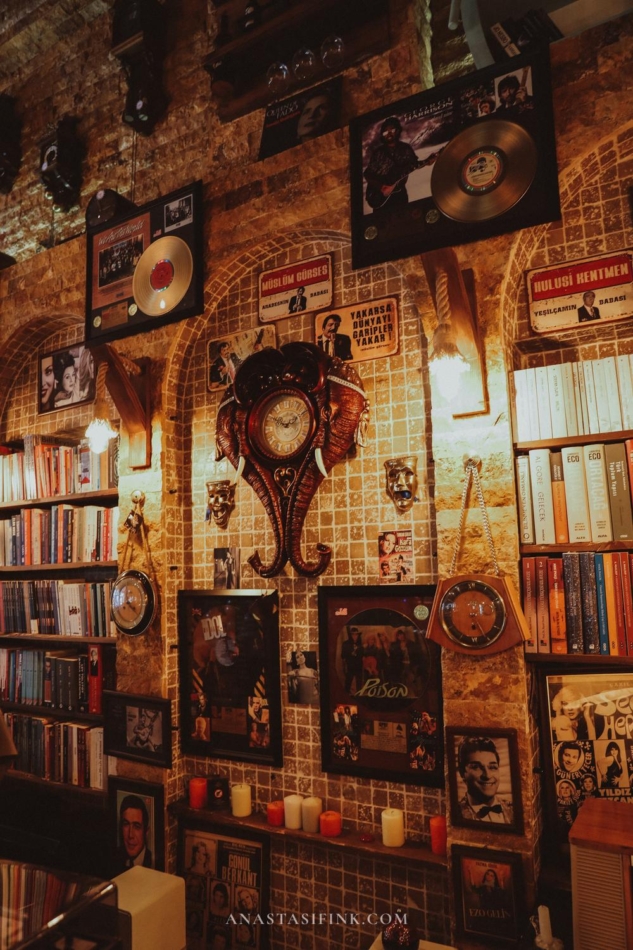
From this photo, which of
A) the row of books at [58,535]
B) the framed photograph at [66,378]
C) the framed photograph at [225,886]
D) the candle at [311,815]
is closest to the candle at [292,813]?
the candle at [311,815]

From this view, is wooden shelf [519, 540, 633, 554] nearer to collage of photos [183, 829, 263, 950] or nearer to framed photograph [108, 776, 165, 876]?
collage of photos [183, 829, 263, 950]

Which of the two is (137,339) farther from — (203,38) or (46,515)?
(203,38)

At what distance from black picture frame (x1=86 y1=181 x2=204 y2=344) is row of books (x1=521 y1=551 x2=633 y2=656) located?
6.50 feet

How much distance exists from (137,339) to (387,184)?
4.94ft

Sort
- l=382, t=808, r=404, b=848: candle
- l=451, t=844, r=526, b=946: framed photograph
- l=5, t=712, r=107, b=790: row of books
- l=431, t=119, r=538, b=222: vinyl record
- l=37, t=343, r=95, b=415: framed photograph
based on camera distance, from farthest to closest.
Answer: l=37, t=343, r=95, b=415: framed photograph < l=5, t=712, r=107, b=790: row of books < l=382, t=808, r=404, b=848: candle < l=431, t=119, r=538, b=222: vinyl record < l=451, t=844, r=526, b=946: framed photograph

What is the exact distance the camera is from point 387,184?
2.59m

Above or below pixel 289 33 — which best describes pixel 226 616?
below

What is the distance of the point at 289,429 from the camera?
2832mm

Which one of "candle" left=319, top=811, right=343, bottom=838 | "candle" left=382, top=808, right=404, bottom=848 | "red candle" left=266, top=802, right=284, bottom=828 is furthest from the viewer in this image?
"red candle" left=266, top=802, right=284, bottom=828

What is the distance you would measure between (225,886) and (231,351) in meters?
2.50

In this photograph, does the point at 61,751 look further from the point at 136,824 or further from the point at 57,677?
the point at 136,824

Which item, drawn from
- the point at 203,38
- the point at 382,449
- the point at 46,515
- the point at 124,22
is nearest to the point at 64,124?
the point at 124,22

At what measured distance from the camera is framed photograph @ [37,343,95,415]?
146 inches

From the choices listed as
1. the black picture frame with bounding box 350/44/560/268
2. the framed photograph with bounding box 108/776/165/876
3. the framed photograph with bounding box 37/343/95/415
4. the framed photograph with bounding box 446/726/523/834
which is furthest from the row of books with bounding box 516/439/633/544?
the framed photograph with bounding box 37/343/95/415
